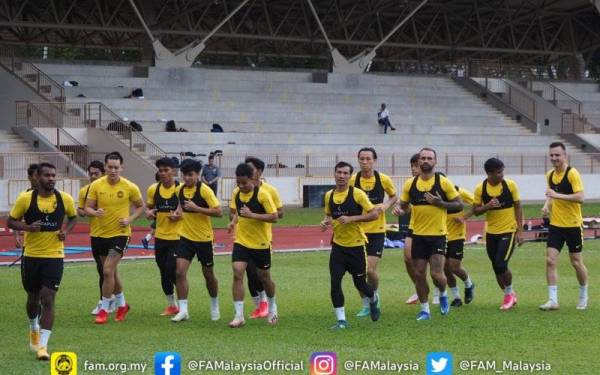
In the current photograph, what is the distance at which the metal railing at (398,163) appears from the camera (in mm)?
44781

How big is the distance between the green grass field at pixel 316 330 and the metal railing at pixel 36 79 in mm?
28319

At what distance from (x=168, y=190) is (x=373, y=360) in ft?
16.9

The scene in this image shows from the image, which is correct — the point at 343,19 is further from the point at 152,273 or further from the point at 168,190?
the point at 168,190

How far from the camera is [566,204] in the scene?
52.7ft

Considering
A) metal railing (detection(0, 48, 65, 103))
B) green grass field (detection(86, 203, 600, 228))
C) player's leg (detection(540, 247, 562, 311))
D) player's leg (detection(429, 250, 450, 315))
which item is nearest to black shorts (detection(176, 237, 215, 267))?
player's leg (detection(429, 250, 450, 315))

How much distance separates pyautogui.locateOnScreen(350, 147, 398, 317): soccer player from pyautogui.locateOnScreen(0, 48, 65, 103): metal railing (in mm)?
32467

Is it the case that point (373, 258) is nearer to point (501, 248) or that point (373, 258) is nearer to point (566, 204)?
point (501, 248)

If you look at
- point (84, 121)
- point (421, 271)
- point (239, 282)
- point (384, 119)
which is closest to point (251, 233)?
point (239, 282)

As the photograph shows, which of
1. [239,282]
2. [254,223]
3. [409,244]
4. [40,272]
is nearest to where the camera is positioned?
[40,272]

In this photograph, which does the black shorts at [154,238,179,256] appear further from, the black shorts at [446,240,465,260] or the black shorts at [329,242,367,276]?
the black shorts at [446,240,465,260]

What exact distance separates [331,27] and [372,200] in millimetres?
48806

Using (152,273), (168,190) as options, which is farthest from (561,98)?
(168,190)

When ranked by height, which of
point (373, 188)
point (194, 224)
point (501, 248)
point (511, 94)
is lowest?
point (501, 248)

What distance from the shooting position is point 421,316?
1484 centimetres
